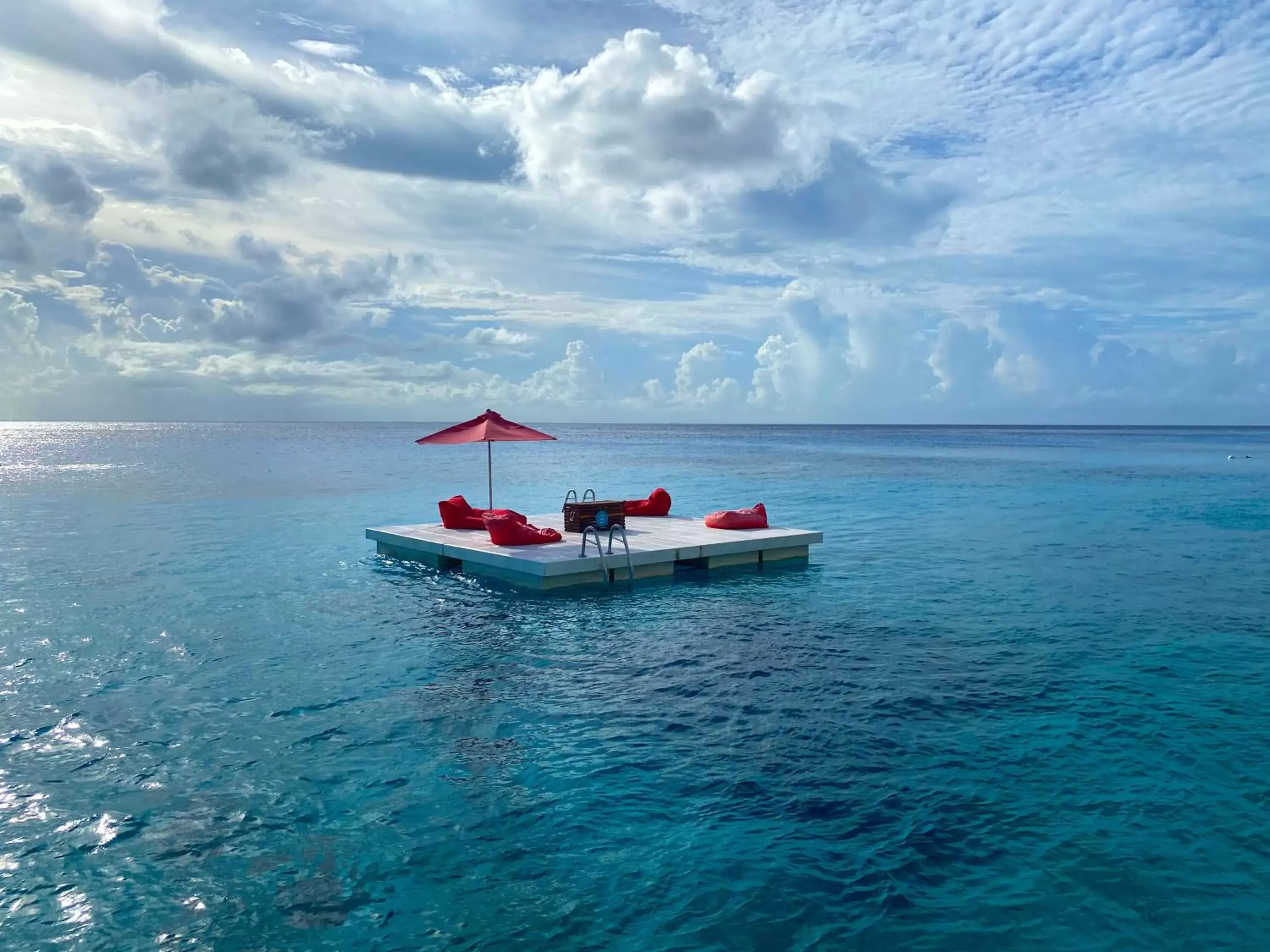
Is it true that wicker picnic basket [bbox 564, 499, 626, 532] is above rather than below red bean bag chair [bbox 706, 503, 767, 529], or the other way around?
above

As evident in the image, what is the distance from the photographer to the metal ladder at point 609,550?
18969 millimetres

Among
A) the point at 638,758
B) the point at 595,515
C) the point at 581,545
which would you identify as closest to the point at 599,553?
the point at 581,545

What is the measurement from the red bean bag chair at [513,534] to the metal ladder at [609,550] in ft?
3.37

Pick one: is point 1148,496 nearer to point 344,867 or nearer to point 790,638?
point 790,638

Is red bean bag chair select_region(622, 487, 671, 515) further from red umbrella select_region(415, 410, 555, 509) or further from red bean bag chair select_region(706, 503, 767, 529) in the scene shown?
red umbrella select_region(415, 410, 555, 509)

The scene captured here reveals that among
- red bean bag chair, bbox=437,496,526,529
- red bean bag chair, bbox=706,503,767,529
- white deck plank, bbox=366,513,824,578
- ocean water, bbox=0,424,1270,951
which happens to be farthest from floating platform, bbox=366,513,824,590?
ocean water, bbox=0,424,1270,951

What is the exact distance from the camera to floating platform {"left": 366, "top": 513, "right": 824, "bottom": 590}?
1891 cm

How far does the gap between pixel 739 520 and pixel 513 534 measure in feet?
20.3

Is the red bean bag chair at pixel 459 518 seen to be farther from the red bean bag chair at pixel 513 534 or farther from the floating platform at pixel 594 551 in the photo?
the red bean bag chair at pixel 513 534

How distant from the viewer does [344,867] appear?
24.6ft

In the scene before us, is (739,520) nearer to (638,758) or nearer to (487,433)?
(487,433)

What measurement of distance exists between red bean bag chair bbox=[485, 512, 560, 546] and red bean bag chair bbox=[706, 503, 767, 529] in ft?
14.8

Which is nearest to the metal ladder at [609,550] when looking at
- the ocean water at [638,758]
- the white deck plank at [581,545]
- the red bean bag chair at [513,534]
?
the white deck plank at [581,545]

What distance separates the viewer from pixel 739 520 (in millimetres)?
23188
